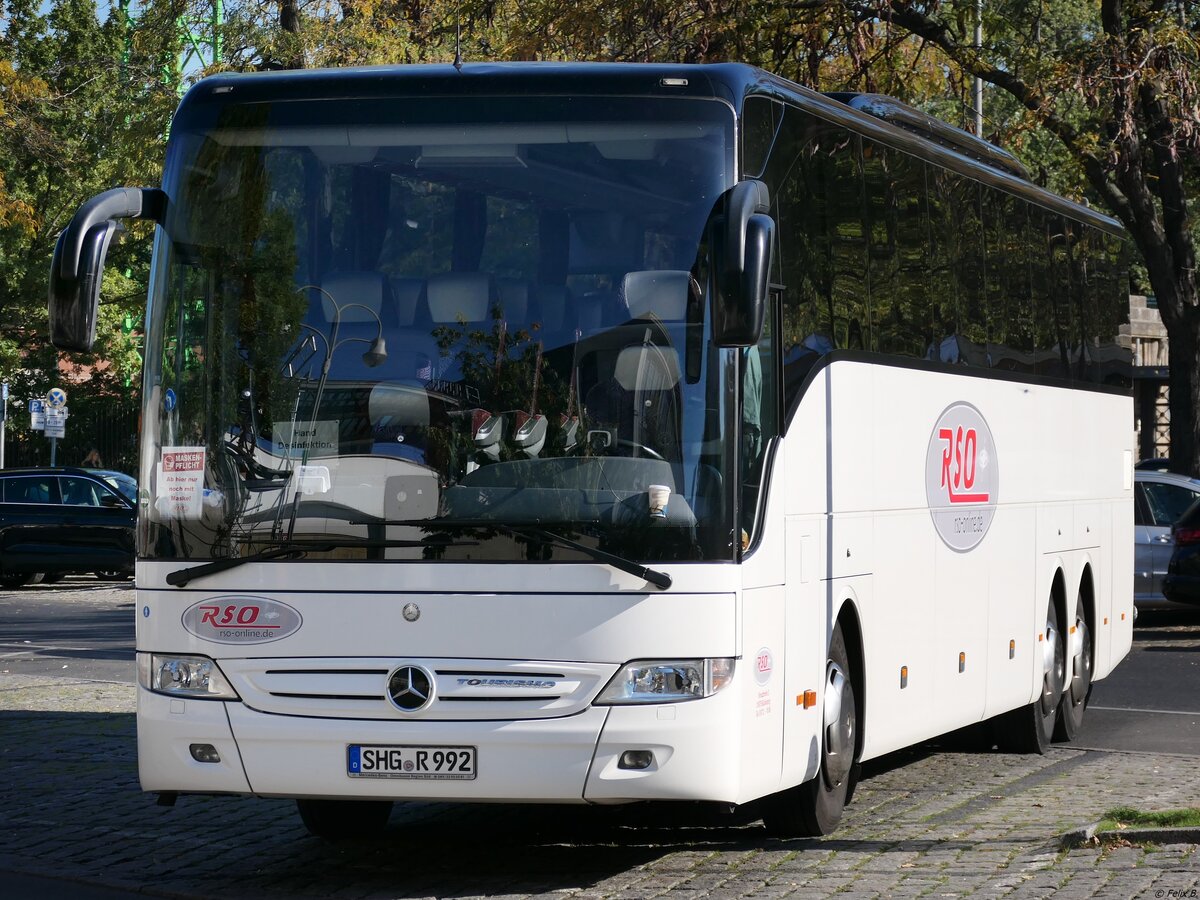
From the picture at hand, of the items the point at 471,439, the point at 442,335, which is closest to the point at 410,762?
the point at 471,439

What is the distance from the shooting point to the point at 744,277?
23.8 feet

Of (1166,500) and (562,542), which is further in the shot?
(1166,500)

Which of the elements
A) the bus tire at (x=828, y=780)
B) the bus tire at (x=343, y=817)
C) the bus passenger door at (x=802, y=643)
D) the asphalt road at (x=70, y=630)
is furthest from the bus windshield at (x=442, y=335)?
the asphalt road at (x=70, y=630)

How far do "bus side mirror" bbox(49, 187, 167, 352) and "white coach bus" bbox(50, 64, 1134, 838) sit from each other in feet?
0.04

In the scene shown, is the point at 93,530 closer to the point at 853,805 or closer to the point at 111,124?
the point at 111,124

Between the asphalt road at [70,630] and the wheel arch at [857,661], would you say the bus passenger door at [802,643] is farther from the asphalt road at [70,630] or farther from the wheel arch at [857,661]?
the asphalt road at [70,630]

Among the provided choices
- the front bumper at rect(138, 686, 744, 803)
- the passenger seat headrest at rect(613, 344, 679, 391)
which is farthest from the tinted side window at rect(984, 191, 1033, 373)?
the front bumper at rect(138, 686, 744, 803)

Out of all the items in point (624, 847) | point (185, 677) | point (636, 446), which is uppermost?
point (636, 446)

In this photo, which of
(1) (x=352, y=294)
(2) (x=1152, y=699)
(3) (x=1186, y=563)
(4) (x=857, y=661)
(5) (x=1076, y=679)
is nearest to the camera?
(1) (x=352, y=294)

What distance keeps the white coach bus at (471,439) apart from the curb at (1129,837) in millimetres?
1246

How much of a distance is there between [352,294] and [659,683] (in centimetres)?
195

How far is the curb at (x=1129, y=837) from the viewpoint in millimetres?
8562

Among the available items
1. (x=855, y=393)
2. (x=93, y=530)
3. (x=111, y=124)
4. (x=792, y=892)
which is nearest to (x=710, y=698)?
(x=792, y=892)

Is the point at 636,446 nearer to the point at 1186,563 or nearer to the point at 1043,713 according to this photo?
the point at 1043,713
